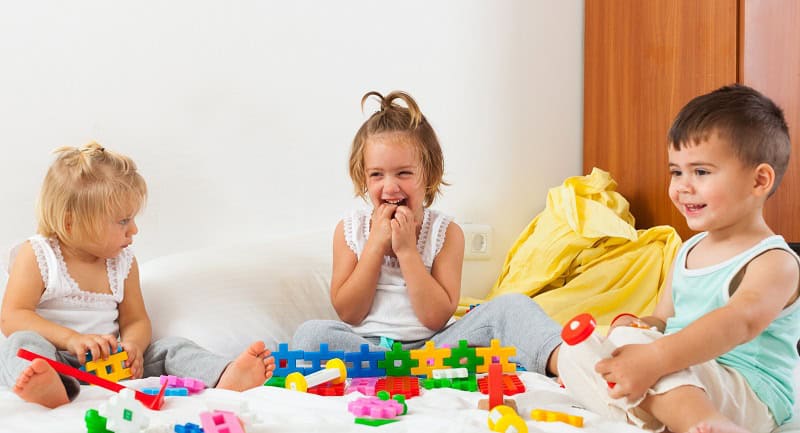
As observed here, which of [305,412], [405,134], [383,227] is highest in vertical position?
[405,134]

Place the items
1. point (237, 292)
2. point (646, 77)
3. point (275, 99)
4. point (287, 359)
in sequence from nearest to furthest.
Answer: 1. point (287, 359)
2. point (237, 292)
3. point (275, 99)
4. point (646, 77)

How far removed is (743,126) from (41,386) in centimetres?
97

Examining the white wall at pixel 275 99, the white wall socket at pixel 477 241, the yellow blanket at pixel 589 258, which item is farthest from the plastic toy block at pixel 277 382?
the white wall socket at pixel 477 241

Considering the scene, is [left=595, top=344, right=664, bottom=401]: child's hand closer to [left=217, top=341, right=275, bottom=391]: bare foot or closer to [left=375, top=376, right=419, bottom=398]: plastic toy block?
[left=375, top=376, right=419, bottom=398]: plastic toy block

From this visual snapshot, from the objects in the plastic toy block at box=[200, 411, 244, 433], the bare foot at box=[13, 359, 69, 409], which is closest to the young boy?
the plastic toy block at box=[200, 411, 244, 433]

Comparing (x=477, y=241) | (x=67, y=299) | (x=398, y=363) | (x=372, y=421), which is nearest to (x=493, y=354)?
(x=398, y=363)

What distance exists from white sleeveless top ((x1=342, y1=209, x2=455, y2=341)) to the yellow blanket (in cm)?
42

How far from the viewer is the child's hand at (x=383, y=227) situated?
60.6 inches

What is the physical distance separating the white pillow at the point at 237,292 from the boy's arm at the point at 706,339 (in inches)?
31.1

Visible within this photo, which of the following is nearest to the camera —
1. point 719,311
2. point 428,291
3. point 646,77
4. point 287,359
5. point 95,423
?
point 95,423

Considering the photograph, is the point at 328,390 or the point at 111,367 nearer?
the point at 328,390

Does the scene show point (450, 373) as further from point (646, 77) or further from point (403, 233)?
point (646, 77)

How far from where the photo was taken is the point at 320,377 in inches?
47.0

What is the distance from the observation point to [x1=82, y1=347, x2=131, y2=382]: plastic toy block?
130 centimetres
